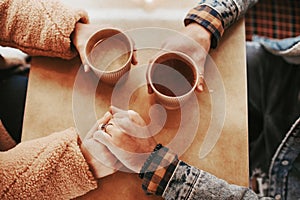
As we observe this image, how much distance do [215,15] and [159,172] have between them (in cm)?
40

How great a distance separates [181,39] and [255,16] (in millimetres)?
909

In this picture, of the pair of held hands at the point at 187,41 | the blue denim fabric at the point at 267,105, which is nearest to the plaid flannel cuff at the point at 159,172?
the pair of held hands at the point at 187,41

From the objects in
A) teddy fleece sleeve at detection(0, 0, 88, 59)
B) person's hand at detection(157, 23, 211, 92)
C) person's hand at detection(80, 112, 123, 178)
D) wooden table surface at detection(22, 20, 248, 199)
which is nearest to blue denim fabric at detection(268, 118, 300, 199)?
wooden table surface at detection(22, 20, 248, 199)

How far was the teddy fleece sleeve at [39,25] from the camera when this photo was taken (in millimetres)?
860

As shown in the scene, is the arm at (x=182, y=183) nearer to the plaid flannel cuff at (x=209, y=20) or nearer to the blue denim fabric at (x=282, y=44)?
the plaid flannel cuff at (x=209, y=20)

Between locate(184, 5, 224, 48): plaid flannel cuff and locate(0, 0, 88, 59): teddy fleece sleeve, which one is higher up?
locate(0, 0, 88, 59): teddy fleece sleeve

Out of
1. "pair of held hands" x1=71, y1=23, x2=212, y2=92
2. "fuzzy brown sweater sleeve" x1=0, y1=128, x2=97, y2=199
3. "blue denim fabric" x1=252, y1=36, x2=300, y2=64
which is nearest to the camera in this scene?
"fuzzy brown sweater sleeve" x1=0, y1=128, x2=97, y2=199

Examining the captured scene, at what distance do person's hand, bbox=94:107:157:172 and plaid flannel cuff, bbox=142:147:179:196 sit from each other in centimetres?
2

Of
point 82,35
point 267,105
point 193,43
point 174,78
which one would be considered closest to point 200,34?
point 193,43

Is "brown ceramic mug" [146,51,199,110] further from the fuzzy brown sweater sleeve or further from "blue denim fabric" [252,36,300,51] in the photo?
"blue denim fabric" [252,36,300,51]

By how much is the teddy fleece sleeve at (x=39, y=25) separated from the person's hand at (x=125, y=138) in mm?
202

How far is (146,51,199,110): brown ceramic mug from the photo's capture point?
779 mm

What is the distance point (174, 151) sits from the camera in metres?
0.82

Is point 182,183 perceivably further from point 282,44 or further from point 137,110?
point 282,44
